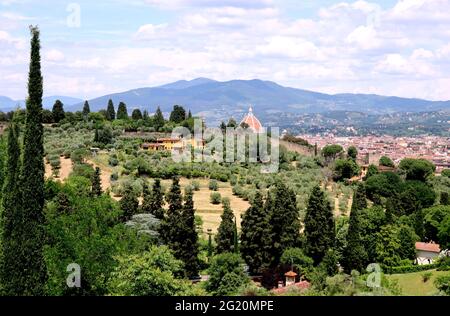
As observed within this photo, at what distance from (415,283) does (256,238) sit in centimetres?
767

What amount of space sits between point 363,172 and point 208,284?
52031 mm

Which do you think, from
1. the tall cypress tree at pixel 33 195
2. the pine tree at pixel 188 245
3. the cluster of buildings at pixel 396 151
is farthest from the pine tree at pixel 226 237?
the cluster of buildings at pixel 396 151

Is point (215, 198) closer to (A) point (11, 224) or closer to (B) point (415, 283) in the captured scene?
(B) point (415, 283)

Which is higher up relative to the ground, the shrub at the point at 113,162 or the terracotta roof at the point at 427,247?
the shrub at the point at 113,162

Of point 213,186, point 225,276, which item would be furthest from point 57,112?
point 225,276

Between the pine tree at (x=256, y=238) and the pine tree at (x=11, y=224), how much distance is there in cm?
1339

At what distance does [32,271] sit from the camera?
19.5m

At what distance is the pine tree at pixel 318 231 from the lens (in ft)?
106

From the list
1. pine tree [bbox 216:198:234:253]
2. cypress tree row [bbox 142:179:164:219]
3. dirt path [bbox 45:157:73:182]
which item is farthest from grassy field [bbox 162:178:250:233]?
dirt path [bbox 45:157:73:182]

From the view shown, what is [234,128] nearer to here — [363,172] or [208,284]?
[363,172]

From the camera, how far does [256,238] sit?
3219cm

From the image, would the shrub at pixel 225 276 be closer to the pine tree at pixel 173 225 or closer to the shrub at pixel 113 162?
the pine tree at pixel 173 225
